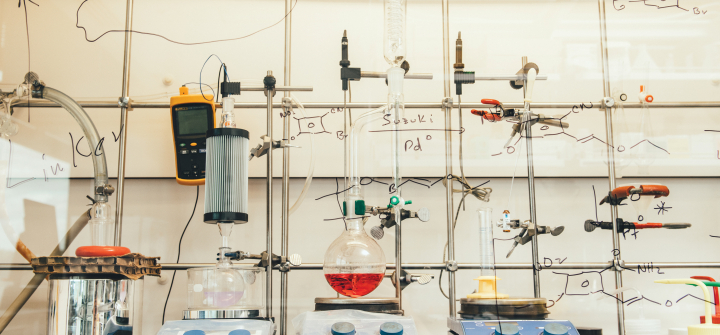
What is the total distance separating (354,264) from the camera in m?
1.12

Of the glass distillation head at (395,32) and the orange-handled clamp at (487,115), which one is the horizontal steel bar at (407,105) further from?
the glass distillation head at (395,32)

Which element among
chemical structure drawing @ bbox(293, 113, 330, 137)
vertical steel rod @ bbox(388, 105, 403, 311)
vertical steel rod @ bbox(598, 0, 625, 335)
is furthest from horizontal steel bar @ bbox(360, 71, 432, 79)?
vertical steel rod @ bbox(598, 0, 625, 335)

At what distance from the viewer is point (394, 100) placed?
1.34 meters

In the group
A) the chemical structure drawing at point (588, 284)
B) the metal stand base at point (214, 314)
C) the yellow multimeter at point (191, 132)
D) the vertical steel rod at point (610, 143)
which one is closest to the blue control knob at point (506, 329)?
the chemical structure drawing at point (588, 284)

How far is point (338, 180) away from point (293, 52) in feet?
1.41

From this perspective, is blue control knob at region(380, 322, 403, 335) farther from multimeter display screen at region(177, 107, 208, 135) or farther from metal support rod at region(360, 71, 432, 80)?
multimeter display screen at region(177, 107, 208, 135)

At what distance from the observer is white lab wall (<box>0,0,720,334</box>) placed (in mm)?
1331

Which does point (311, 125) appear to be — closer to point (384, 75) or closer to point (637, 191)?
point (384, 75)

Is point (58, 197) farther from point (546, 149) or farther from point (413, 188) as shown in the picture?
point (546, 149)

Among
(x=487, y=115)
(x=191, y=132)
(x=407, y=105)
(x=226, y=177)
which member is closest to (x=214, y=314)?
(x=226, y=177)

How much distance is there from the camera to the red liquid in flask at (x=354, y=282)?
113 cm

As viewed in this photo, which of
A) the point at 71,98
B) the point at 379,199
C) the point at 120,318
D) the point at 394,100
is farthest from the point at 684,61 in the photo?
the point at 71,98

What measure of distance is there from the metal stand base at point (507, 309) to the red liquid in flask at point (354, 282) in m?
0.23

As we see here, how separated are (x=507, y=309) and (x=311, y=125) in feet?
2.60
